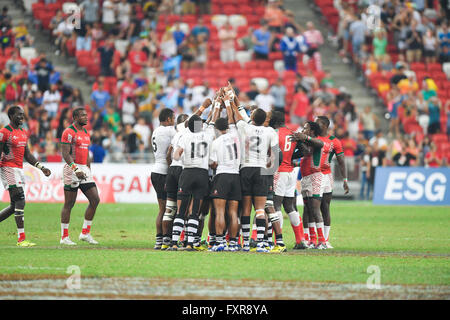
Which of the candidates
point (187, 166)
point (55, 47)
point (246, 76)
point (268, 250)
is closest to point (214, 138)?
point (187, 166)

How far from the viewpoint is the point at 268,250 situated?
609 inches

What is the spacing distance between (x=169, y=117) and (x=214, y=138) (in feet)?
3.48

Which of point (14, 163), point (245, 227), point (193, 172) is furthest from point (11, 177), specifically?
point (245, 227)

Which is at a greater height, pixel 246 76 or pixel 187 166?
pixel 246 76

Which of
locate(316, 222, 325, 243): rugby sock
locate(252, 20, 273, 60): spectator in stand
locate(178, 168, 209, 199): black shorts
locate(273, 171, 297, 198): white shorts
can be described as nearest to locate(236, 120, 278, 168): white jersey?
locate(273, 171, 297, 198): white shorts

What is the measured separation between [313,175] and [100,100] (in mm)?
18542

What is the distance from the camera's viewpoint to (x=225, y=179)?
15219mm

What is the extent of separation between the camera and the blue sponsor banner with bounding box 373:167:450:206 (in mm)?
29812

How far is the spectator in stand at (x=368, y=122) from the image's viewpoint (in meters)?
33.8

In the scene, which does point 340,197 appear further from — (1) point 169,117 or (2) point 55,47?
(1) point 169,117

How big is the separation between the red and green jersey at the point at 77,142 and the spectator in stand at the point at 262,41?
20496 mm

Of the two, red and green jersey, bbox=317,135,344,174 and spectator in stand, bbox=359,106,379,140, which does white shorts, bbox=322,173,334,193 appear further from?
spectator in stand, bbox=359,106,379,140

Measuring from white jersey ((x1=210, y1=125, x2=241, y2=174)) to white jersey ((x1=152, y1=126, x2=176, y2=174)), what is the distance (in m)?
1.15

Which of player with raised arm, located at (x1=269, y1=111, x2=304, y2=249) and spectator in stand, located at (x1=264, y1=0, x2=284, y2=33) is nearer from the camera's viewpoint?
player with raised arm, located at (x1=269, y1=111, x2=304, y2=249)
